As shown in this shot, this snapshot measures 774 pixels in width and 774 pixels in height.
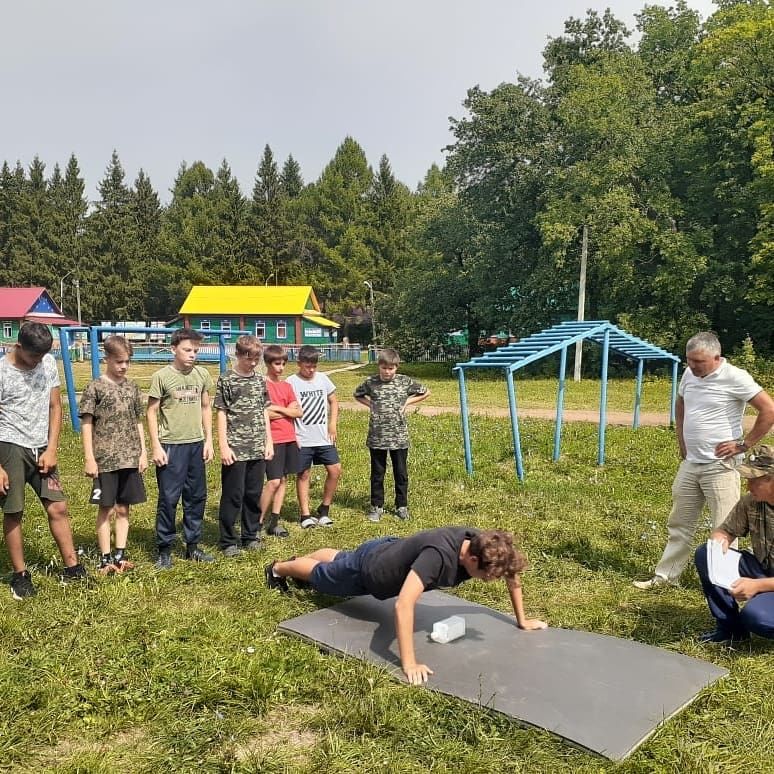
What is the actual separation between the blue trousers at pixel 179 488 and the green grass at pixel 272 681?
300 mm

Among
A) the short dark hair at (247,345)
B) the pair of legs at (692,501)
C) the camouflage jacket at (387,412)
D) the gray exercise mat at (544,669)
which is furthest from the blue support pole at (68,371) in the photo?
the pair of legs at (692,501)

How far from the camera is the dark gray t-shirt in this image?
3627 mm

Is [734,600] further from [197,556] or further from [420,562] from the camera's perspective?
[197,556]

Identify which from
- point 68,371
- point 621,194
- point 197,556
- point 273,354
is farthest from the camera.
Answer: point 621,194

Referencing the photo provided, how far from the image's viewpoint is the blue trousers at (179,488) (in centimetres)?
533

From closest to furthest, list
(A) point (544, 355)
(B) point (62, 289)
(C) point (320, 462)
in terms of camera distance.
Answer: (C) point (320, 462), (A) point (544, 355), (B) point (62, 289)

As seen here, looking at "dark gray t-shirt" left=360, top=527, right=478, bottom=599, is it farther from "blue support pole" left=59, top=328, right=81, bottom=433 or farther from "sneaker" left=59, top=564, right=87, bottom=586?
"blue support pole" left=59, top=328, right=81, bottom=433

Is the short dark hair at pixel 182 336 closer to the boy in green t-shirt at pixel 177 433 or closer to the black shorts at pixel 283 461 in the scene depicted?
the boy in green t-shirt at pixel 177 433

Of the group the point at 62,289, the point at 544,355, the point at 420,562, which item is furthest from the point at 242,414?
the point at 62,289

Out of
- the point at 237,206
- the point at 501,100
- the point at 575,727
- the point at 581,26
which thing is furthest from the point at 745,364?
the point at 237,206

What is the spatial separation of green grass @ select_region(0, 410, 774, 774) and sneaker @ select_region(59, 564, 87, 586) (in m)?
0.11

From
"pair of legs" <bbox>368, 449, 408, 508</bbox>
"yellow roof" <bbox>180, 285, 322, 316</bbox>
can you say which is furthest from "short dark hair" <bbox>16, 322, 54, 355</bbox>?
"yellow roof" <bbox>180, 285, 322, 316</bbox>

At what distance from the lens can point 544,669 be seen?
3539mm

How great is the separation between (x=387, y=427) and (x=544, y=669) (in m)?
3.55
